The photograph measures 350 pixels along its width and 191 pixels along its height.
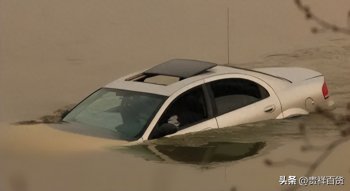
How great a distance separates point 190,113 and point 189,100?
10 cm

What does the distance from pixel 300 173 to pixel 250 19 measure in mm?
1238

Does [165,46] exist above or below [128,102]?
above

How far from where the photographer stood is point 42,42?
420 centimetres

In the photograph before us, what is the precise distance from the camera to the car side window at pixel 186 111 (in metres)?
4.08

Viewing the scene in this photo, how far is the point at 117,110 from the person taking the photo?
4.24 m

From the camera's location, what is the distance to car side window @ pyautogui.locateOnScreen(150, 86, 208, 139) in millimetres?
4081

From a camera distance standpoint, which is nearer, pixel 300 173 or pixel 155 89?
pixel 300 173

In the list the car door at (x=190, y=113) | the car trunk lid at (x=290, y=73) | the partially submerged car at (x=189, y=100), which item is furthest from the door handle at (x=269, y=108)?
the car door at (x=190, y=113)

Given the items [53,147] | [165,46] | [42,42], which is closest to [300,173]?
[165,46]

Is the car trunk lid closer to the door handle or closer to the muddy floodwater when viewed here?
the muddy floodwater

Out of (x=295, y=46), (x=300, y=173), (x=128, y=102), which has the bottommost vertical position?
(x=300, y=173)

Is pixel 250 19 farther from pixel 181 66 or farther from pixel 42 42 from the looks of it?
pixel 42 42

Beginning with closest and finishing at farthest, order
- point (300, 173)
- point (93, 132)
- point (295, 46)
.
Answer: point (300, 173), point (93, 132), point (295, 46)

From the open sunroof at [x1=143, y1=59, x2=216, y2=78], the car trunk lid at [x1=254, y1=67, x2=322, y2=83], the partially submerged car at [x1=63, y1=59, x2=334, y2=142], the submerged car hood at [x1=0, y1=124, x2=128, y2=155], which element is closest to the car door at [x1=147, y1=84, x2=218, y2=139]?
the partially submerged car at [x1=63, y1=59, x2=334, y2=142]
